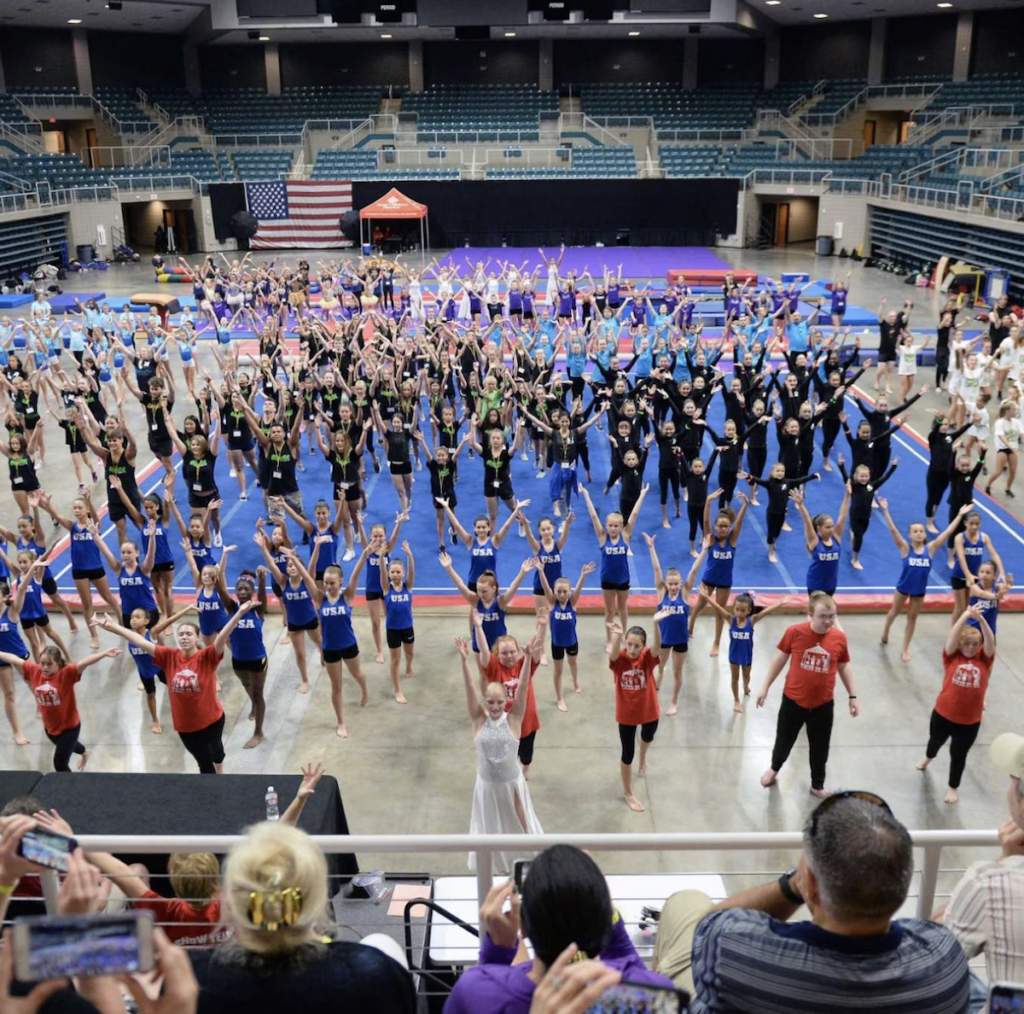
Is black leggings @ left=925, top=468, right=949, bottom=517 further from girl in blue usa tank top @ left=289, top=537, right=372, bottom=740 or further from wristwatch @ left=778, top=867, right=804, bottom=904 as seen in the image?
wristwatch @ left=778, top=867, right=804, bottom=904

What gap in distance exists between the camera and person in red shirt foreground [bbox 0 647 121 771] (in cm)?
790

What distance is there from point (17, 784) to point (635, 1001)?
540 cm

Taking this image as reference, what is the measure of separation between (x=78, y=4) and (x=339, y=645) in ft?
132

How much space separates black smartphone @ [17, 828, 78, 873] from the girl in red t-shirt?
5.66 m

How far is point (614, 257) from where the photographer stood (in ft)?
130

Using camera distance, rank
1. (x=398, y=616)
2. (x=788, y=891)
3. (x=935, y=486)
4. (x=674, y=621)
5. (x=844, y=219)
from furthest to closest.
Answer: (x=844, y=219) → (x=935, y=486) → (x=398, y=616) → (x=674, y=621) → (x=788, y=891)

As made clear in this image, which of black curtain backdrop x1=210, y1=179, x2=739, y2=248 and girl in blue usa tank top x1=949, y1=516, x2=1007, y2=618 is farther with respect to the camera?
black curtain backdrop x1=210, y1=179, x2=739, y2=248

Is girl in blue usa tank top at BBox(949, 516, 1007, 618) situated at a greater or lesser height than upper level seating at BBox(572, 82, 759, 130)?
lesser

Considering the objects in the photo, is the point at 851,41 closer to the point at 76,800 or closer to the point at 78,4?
the point at 78,4

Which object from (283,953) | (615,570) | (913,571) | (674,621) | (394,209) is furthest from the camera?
(394,209)

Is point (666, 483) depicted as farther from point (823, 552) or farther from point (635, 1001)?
point (635, 1001)

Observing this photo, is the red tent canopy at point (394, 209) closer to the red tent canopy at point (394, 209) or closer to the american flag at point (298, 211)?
the red tent canopy at point (394, 209)

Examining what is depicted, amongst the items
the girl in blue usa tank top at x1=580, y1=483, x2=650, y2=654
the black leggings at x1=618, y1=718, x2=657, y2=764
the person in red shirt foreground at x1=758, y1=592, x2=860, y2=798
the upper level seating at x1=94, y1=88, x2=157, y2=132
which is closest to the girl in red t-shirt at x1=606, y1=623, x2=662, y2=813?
the black leggings at x1=618, y1=718, x2=657, y2=764

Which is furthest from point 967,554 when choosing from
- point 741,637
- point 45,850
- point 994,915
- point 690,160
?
point 690,160
